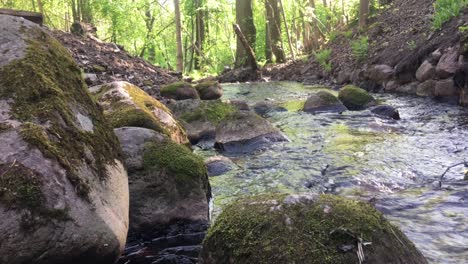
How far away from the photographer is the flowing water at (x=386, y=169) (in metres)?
4.01

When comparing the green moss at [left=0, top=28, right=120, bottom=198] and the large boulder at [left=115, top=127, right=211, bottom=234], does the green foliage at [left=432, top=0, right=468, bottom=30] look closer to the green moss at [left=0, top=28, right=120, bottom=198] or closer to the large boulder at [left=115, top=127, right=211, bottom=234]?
the large boulder at [left=115, top=127, right=211, bottom=234]

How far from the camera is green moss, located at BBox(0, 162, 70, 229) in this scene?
2.46 meters

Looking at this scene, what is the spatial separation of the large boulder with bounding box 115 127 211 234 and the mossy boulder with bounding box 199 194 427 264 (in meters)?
1.11

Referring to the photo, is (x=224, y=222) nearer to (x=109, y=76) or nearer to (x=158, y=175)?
(x=158, y=175)

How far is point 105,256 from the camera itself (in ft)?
9.32

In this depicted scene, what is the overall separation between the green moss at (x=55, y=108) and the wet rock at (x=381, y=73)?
11.1m

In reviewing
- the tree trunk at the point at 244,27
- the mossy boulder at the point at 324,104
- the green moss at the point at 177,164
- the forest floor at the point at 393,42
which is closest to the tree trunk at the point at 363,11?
the forest floor at the point at 393,42

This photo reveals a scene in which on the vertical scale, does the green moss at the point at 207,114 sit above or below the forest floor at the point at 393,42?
below

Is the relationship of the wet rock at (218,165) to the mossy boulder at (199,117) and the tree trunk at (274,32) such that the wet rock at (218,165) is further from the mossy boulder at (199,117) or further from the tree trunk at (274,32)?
the tree trunk at (274,32)

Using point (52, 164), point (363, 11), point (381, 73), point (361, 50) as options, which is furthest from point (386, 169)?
point (363, 11)

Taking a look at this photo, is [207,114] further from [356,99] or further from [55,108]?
[55,108]

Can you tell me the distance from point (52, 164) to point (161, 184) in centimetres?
137

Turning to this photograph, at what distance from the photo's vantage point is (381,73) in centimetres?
1339

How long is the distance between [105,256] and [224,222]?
2.61ft
